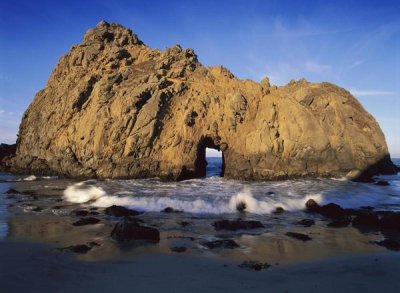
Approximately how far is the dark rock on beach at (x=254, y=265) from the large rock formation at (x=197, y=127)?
21966mm

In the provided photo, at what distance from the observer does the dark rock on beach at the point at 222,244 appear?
1174 cm

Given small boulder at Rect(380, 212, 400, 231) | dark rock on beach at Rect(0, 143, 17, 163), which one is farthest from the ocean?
dark rock on beach at Rect(0, 143, 17, 163)

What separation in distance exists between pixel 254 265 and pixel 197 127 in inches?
976

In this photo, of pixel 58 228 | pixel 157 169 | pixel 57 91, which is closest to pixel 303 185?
pixel 157 169

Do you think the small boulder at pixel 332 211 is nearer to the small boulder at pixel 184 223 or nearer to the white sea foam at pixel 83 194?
the small boulder at pixel 184 223

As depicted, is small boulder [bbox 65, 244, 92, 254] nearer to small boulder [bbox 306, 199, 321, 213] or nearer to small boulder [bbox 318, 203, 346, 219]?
small boulder [bbox 318, 203, 346, 219]

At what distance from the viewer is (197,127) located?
3394 centimetres

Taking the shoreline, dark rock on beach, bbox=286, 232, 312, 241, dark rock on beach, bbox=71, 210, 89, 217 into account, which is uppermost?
dark rock on beach, bbox=286, 232, 312, 241

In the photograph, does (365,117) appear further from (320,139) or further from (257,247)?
(257,247)

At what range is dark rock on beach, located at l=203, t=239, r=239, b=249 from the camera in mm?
11741

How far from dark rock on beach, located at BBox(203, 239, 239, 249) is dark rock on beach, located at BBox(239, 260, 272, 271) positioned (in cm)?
171

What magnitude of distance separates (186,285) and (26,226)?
9.04 meters

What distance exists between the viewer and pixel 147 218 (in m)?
16.9

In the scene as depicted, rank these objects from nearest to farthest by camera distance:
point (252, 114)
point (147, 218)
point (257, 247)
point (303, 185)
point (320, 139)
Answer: point (257, 247)
point (147, 218)
point (303, 185)
point (320, 139)
point (252, 114)
